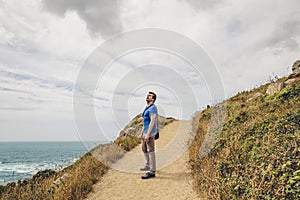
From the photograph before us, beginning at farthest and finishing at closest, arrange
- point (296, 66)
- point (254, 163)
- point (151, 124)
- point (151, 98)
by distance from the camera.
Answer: point (296, 66), point (151, 98), point (151, 124), point (254, 163)

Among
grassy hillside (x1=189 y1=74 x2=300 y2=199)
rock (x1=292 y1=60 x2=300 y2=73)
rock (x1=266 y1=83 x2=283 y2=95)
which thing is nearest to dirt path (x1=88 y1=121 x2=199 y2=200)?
grassy hillside (x1=189 y1=74 x2=300 y2=199)

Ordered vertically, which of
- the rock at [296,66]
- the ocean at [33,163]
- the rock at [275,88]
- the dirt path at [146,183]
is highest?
the rock at [296,66]

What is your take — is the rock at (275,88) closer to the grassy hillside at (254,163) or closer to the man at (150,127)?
the grassy hillside at (254,163)

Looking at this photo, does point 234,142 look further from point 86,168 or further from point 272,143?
point 86,168

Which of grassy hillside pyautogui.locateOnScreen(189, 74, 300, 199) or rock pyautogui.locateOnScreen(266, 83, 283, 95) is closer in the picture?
grassy hillside pyautogui.locateOnScreen(189, 74, 300, 199)

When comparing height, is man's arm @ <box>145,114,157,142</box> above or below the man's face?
below

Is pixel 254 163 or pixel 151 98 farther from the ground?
pixel 151 98

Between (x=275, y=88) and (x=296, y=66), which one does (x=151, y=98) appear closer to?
(x=275, y=88)

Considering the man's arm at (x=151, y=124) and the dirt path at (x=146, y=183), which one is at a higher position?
the man's arm at (x=151, y=124)

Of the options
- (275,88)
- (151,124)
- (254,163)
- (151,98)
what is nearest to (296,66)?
(275,88)

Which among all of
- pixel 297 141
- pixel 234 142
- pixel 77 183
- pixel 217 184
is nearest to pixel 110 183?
pixel 77 183

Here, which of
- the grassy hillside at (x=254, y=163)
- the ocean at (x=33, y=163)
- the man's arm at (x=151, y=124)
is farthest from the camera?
the ocean at (x=33, y=163)

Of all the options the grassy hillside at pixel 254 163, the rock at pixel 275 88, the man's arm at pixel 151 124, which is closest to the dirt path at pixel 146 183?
the grassy hillside at pixel 254 163

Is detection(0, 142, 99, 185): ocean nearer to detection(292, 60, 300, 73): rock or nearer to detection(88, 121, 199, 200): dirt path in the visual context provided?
detection(88, 121, 199, 200): dirt path
